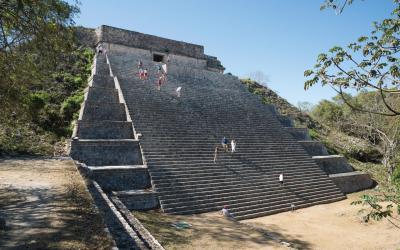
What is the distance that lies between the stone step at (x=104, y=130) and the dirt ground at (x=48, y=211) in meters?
3.45

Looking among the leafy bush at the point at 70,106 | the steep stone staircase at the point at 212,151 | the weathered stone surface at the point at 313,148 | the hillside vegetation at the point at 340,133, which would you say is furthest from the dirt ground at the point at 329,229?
the leafy bush at the point at 70,106

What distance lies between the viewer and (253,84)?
115 feet

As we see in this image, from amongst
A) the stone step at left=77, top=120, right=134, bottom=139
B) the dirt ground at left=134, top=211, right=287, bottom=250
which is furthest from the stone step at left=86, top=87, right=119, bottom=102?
the dirt ground at left=134, top=211, right=287, bottom=250

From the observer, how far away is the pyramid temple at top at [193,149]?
13.0 metres

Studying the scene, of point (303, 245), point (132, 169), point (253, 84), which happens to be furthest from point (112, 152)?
point (253, 84)

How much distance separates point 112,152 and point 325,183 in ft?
35.4

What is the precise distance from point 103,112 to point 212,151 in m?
5.57

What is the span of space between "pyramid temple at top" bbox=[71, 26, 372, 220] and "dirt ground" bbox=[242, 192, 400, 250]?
78 centimetres

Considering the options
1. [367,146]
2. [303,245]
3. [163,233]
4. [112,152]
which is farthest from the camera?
[367,146]

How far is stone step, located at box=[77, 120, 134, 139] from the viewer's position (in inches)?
577

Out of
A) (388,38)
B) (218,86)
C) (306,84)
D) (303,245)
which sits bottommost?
(303,245)

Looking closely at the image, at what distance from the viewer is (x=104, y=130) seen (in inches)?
597

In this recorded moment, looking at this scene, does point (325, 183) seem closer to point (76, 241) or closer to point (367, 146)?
point (367, 146)

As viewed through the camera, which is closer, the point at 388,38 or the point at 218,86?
the point at 388,38
